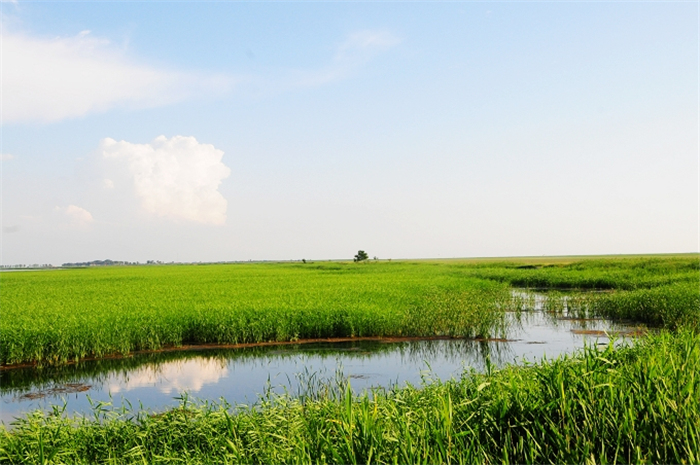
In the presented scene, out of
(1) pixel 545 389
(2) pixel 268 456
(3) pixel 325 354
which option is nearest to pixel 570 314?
(3) pixel 325 354

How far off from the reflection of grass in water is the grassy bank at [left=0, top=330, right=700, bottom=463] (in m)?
6.07

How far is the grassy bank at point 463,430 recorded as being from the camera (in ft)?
15.5

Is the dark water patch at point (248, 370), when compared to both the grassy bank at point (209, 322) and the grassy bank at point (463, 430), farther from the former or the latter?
the grassy bank at point (463, 430)

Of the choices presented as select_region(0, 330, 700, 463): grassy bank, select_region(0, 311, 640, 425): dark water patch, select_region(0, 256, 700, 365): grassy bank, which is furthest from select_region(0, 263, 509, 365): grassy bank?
select_region(0, 330, 700, 463): grassy bank

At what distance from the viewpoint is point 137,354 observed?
585 inches

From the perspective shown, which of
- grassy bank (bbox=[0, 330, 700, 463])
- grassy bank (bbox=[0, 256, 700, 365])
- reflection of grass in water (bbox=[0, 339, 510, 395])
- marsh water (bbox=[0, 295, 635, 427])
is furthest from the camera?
grassy bank (bbox=[0, 256, 700, 365])

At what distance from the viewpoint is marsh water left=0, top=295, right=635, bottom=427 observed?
10867 millimetres

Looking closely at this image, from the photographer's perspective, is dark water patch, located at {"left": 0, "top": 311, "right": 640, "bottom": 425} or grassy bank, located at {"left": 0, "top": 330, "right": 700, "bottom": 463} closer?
grassy bank, located at {"left": 0, "top": 330, "right": 700, "bottom": 463}

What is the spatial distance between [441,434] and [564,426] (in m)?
1.23

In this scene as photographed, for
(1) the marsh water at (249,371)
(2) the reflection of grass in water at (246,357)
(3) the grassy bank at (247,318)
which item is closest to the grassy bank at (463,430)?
(1) the marsh water at (249,371)

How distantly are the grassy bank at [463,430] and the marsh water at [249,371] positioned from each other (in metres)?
2.90

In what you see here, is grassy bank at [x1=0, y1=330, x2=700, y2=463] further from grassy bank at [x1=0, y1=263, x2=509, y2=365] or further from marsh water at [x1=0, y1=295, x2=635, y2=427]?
grassy bank at [x1=0, y1=263, x2=509, y2=365]

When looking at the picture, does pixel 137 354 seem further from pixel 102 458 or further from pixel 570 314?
pixel 570 314

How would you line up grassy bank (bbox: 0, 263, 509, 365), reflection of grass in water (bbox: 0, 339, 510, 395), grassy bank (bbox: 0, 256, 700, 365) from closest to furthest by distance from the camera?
reflection of grass in water (bbox: 0, 339, 510, 395)
grassy bank (bbox: 0, 263, 509, 365)
grassy bank (bbox: 0, 256, 700, 365)
